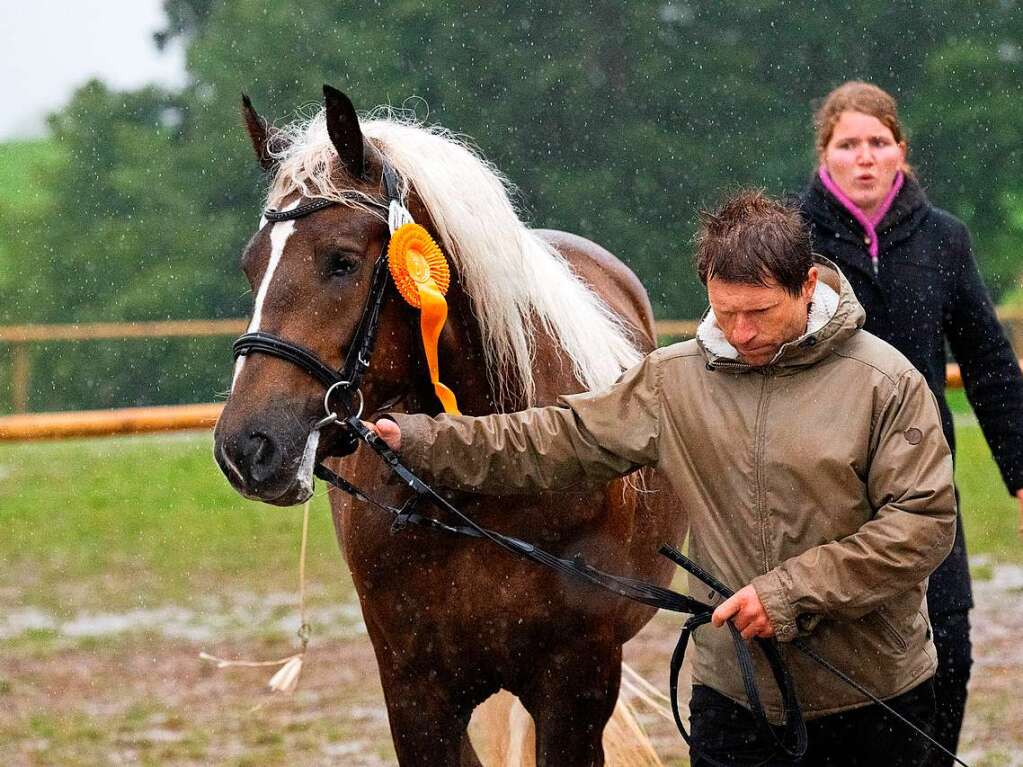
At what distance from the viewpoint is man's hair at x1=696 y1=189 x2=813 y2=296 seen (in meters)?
2.46

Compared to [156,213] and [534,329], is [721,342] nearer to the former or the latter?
[534,329]

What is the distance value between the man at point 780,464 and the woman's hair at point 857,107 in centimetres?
97

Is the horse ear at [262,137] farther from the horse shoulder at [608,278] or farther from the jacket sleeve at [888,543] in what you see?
the jacket sleeve at [888,543]

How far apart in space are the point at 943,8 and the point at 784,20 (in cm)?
225

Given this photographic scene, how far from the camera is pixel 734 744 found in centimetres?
273

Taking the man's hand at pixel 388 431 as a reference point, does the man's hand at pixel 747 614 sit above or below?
below

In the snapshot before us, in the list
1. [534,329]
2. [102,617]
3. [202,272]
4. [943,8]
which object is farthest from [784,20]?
[534,329]

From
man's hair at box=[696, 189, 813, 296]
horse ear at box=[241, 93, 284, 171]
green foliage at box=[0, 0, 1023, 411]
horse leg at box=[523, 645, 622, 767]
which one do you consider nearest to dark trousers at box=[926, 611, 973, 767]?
horse leg at box=[523, 645, 622, 767]

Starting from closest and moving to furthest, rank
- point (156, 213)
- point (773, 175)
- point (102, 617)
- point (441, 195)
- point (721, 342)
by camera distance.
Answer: point (721, 342), point (441, 195), point (102, 617), point (773, 175), point (156, 213)

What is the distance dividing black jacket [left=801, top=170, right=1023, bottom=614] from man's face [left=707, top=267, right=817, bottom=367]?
107cm

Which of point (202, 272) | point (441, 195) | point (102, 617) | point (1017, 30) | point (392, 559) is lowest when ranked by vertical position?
point (102, 617)

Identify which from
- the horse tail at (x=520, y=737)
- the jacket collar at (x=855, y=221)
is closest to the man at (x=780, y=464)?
the jacket collar at (x=855, y=221)

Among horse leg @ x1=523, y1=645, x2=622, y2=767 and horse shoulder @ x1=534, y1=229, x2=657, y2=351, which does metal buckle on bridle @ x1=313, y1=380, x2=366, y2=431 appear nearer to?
horse leg @ x1=523, y1=645, x2=622, y2=767

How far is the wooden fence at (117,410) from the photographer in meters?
6.57
